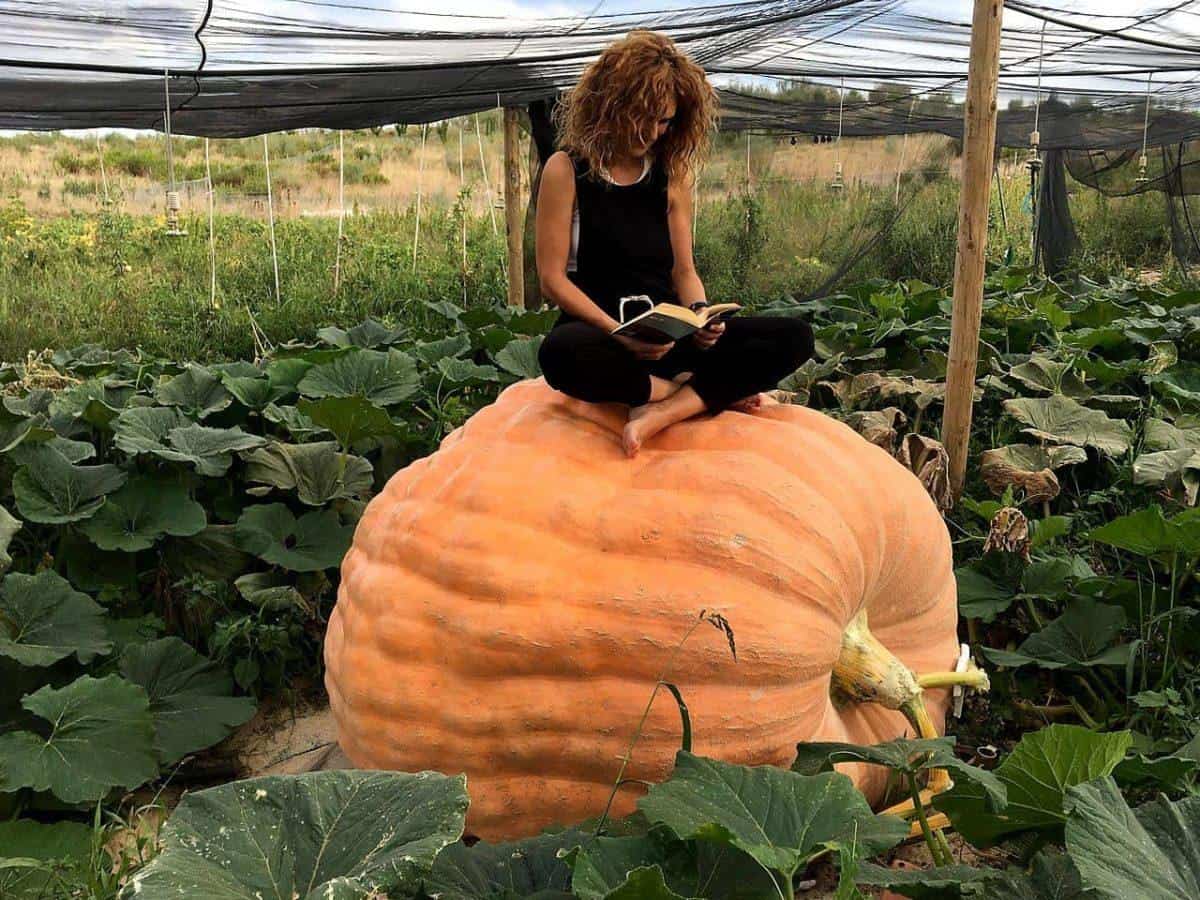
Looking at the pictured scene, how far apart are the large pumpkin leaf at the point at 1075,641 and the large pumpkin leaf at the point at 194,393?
7.47 ft

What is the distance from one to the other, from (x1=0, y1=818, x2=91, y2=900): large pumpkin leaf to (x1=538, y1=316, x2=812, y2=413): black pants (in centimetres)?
117

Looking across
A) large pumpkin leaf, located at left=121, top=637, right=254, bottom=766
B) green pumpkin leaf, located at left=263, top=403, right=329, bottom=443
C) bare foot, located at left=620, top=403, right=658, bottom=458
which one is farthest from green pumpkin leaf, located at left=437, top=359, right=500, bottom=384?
bare foot, located at left=620, top=403, right=658, bottom=458

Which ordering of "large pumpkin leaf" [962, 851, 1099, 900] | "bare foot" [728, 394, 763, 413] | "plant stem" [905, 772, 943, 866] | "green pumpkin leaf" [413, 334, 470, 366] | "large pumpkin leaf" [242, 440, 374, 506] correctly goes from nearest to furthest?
1. "large pumpkin leaf" [962, 851, 1099, 900]
2. "plant stem" [905, 772, 943, 866]
3. "bare foot" [728, 394, 763, 413]
4. "large pumpkin leaf" [242, 440, 374, 506]
5. "green pumpkin leaf" [413, 334, 470, 366]

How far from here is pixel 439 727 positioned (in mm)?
1837

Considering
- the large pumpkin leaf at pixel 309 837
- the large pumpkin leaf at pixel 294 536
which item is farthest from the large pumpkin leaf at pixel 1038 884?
the large pumpkin leaf at pixel 294 536

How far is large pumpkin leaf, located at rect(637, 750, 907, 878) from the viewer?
3.98 feet

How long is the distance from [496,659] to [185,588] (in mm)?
1324

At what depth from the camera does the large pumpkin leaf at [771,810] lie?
1213 millimetres

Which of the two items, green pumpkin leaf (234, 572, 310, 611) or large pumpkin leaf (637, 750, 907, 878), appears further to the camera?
green pumpkin leaf (234, 572, 310, 611)

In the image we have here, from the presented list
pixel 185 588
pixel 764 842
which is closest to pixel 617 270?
pixel 185 588

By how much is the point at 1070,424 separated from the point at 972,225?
711 millimetres

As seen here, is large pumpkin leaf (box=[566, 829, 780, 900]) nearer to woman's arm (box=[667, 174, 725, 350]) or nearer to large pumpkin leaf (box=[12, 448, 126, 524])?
woman's arm (box=[667, 174, 725, 350])

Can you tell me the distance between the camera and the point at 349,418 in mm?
2924

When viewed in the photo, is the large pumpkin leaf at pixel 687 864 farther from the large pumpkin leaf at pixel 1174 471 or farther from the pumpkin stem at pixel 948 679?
the large pumpkin leaf at pixel 1174 471
